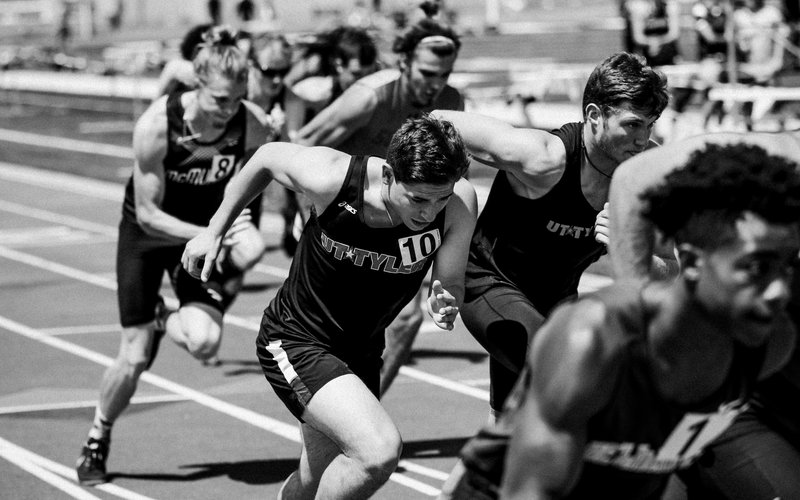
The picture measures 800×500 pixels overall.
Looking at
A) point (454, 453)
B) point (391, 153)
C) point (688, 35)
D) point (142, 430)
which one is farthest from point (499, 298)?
point (688, 35)

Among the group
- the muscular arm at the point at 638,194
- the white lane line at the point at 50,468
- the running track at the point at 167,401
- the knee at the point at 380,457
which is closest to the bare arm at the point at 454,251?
the running track at the point at 167,401

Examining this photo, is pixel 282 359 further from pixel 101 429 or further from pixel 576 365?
pixel 576 365

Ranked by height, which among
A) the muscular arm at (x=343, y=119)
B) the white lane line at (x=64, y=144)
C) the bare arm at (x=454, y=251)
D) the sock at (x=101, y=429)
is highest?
the bare arm at (x=454, y=251)

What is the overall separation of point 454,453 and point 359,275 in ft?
8.06

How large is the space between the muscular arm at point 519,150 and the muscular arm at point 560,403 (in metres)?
2.30

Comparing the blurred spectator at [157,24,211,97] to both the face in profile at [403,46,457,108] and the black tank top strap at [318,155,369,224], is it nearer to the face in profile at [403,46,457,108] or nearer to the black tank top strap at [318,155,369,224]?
the face in profile at [403,46,457,108]

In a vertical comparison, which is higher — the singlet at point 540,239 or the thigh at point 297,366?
the singlet at point 540,239

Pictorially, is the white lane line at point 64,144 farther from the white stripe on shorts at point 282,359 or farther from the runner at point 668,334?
the runner at point 668,334

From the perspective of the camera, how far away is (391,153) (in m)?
4.57

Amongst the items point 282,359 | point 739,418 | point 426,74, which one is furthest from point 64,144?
point 739,418

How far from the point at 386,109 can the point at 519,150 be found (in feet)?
8.25

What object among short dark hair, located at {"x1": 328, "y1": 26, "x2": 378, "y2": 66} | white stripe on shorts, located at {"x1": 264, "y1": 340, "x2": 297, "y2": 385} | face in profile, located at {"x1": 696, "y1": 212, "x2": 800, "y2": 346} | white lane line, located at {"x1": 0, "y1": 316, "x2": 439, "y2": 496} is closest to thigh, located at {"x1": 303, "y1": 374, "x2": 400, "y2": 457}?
white stripe on shorts, located at {"x1": 264, "y1": 340, "x2": 297, "y2": 385}

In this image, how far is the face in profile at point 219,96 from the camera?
667 centimetres

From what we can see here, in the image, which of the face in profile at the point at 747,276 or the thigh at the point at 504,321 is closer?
the face in profile at the point at 747,276
